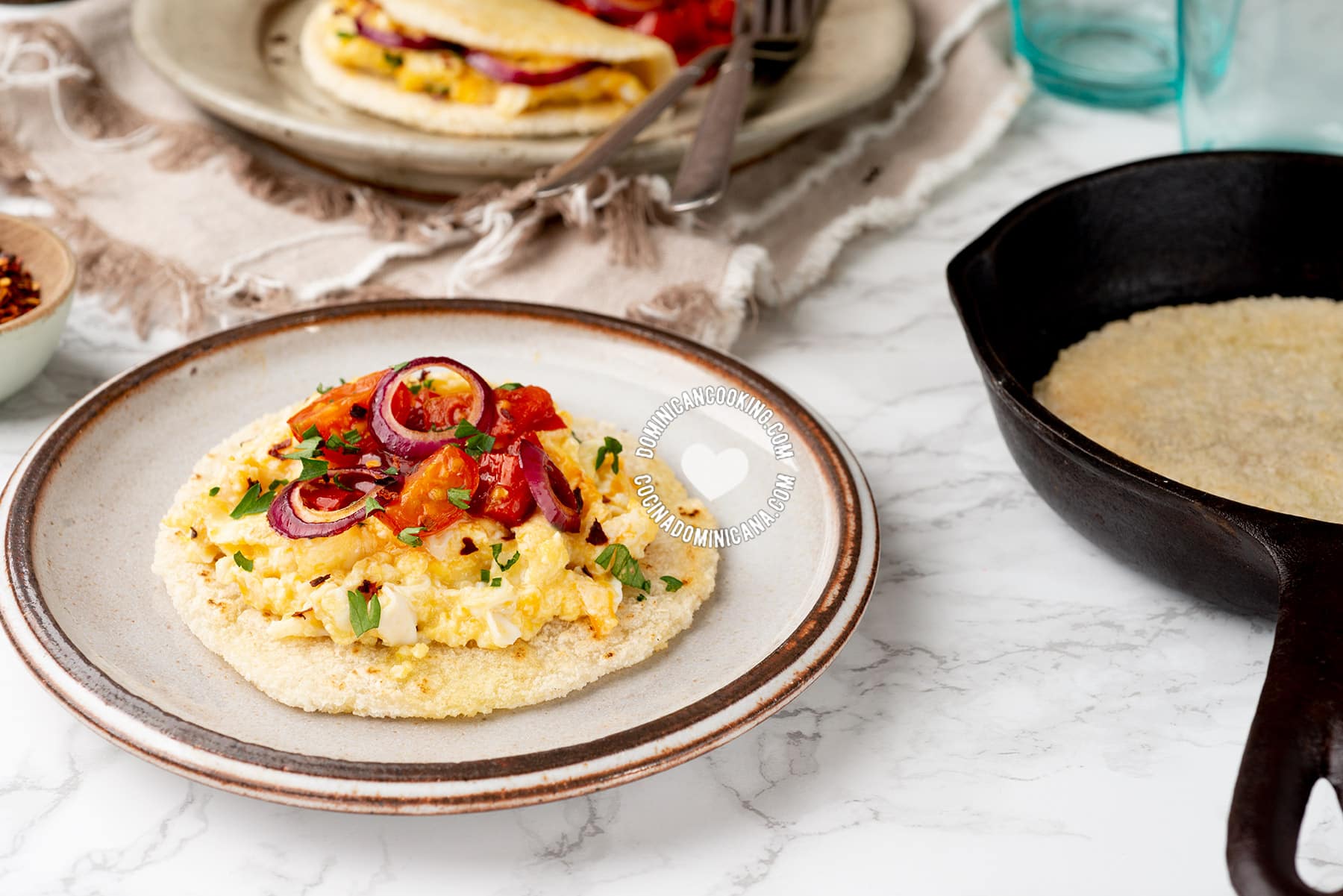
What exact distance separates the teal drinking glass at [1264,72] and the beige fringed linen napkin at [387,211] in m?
0.57

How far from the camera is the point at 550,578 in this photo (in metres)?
1.92

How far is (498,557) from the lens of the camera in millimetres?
1940

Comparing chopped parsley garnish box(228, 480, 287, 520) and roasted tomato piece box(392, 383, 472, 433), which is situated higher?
roasted tomato piece box(392, 383, 472, 433)

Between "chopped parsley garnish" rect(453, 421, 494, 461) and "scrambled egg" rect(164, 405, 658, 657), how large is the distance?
0.37 feet

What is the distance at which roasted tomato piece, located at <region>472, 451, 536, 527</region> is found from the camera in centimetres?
198

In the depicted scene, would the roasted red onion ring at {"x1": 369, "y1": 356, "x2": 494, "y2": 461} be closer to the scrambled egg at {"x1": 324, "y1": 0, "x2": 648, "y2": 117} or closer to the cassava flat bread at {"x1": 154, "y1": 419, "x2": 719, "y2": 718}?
the cassava flat bread at {"x1": 154, "y1": 419, "x2": 719, "y2": 718}

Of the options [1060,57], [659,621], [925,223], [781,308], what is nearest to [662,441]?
[659,621]

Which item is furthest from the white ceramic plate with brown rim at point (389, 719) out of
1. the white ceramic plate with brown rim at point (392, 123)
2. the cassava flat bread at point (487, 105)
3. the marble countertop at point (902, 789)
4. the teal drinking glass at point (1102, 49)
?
the teal drinking glass at point (1102, 49)

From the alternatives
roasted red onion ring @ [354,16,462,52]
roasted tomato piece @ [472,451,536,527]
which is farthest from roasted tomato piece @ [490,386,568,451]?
roasted red onion ring @ [354,16,462,52]

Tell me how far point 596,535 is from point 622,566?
0.07 metres

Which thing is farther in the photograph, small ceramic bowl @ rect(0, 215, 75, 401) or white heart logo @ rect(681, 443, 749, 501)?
small ceramic bowl @ rect(0, 215, 75, 401)

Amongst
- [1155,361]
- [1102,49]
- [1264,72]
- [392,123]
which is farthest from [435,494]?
[1102,49]

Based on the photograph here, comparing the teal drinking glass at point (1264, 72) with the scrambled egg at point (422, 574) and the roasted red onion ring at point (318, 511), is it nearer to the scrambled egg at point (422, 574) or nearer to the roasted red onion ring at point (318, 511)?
the scrambled egg at point (422, 574)

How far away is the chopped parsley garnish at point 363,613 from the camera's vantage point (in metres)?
1.83
